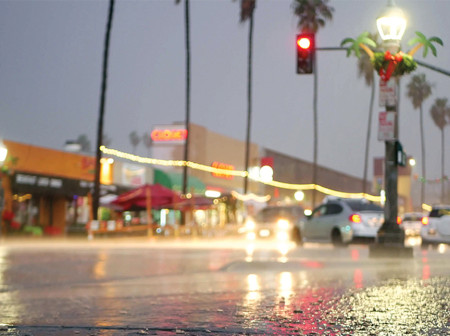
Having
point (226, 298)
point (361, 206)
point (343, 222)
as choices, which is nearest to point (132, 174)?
point (361, 206)

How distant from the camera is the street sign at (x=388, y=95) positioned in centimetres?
1934

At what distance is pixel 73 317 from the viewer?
8.80m

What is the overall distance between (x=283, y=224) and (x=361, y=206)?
13.0m

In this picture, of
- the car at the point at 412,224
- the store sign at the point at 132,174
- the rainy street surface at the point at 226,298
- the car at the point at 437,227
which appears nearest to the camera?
the rainy street surface at the point at 226,298

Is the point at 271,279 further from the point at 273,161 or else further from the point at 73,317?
the point at 273,161

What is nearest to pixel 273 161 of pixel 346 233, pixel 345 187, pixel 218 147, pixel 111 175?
pixel 218 147

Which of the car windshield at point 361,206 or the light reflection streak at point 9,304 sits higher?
the car windshield at point 361,206

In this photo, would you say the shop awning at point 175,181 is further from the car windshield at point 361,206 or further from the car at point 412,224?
the car windshield at point 361,206

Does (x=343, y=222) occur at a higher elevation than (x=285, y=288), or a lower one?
higher

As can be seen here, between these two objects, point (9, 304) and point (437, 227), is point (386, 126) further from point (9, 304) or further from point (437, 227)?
point (9, 304)

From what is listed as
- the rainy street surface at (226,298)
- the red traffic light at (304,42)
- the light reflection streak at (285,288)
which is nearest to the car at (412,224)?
the red traffic light at (304,42)

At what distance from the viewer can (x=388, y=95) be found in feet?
63.5

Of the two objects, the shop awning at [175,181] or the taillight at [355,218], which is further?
the shop awning at [175,181]

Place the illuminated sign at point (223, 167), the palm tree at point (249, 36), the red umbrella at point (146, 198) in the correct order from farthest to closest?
the illuminated sign at point (223, 167)
the palm tree at point (249, 36)
the red umbrella at point (146, 198)
